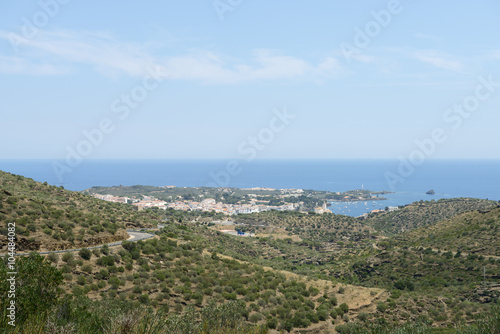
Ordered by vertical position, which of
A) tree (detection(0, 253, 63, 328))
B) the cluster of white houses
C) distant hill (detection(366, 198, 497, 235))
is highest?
tree (detection(0, 253, 63, 328))

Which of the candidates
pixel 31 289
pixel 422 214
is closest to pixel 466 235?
pixel 422 214

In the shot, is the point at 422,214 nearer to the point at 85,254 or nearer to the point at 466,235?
the point at 466,235

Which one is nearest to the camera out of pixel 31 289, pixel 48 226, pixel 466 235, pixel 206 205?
pixel 31 289

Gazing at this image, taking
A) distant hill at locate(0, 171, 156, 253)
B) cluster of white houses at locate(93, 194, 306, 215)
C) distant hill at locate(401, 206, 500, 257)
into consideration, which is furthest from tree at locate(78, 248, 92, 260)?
cluster of white houses at locate(93, 194, 306, 215)

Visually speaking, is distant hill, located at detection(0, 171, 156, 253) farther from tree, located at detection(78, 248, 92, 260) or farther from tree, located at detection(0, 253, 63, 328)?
tree, located at detection(0, 253, 63, 328)

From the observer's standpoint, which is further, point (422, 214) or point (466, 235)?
point (422, 214)

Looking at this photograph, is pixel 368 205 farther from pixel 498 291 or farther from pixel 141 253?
pixel 141 253

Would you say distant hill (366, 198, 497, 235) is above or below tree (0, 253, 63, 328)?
below
